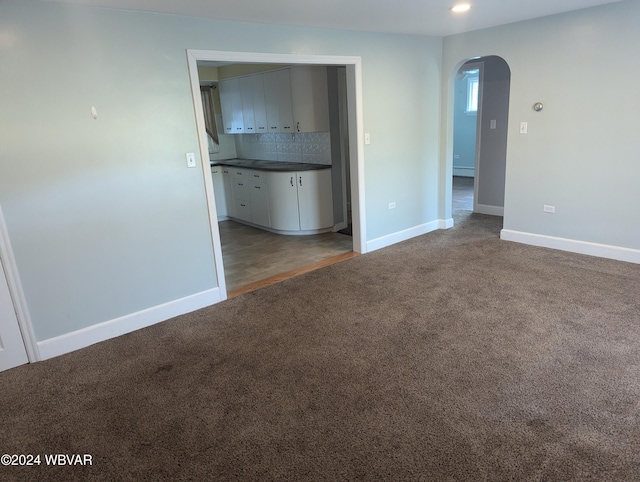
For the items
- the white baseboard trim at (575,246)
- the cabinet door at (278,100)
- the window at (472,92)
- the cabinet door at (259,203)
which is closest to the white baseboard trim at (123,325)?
the cabinet door at (259,203)

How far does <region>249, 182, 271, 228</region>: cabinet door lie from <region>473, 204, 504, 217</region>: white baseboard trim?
3.10 meters

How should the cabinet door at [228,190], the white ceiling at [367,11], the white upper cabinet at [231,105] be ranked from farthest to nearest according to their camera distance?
the cabinet door at [228,190] → the white upper cabinet at [231,105] → the white ceiling at [367,11]

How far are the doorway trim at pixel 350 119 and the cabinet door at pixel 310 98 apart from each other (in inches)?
40.8

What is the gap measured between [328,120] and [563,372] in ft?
13.3

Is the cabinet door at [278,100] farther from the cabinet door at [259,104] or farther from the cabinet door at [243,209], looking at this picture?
the cabinet door at [243,209]

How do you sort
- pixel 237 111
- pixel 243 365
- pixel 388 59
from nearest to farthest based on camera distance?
pixel 243 365, pixel 388 59, pixel 237 111

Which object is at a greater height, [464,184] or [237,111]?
[237,111]

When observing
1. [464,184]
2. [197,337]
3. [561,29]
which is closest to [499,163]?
[561,29]

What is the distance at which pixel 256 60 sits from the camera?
3.61m

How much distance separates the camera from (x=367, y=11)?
133 inches

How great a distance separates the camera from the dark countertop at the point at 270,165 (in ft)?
18.3

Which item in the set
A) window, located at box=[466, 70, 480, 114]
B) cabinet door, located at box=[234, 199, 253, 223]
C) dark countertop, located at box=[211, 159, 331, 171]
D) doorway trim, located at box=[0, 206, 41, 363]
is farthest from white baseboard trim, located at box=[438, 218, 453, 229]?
window, located at box=[466, 70, 480, 114]

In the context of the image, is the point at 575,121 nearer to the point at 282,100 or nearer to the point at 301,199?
the point at 301,199

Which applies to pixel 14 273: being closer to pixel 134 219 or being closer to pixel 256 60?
pixel 134 219
